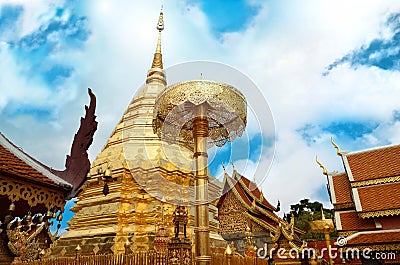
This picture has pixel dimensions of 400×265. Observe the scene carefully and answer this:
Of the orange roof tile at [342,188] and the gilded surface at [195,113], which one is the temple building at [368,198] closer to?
the orange roof tile at [342,188]

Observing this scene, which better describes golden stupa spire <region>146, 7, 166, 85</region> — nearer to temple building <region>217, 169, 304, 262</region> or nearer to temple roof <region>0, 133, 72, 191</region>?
temple building <region>217, 169, 304, 262</region>

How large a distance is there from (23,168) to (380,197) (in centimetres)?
1040

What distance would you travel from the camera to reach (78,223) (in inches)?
427

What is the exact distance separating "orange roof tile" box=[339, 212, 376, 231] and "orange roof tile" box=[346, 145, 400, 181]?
4.15 feet

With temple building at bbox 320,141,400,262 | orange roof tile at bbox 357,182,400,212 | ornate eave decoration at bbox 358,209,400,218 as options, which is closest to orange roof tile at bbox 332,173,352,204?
temple building at bbox 320,141,400,262

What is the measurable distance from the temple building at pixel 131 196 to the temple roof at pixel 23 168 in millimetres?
4442

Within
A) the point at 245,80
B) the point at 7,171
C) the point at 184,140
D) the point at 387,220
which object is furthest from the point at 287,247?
the point at 7,171

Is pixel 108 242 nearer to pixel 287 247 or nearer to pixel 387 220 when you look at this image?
pixel 287 247

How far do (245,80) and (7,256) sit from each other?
3.91 meters

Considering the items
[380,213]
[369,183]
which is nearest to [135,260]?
[380,213]

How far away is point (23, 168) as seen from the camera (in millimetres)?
3518

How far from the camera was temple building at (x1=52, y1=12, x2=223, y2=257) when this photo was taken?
Answer: 917cm

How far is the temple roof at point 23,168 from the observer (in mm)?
3291

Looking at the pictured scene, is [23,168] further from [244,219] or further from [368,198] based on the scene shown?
[244,219]
